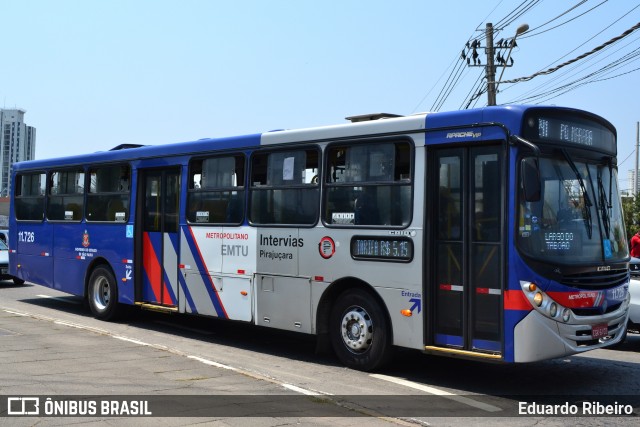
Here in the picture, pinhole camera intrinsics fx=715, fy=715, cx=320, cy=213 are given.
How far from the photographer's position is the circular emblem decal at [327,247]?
9.41 m

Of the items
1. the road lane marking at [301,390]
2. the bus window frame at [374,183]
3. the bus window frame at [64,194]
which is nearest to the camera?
the road lane marking at [301,390]

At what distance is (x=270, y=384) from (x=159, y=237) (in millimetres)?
5128

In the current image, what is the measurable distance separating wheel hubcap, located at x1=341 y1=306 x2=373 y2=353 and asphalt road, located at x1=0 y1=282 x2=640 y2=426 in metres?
0.38

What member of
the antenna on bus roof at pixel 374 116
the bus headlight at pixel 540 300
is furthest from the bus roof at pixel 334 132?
the bus headlight at pixel 540 300

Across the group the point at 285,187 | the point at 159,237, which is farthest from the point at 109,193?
the point at 285,187

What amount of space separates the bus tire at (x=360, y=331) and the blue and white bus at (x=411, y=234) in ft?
0.07

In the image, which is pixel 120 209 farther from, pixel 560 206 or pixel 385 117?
pixel 560 206

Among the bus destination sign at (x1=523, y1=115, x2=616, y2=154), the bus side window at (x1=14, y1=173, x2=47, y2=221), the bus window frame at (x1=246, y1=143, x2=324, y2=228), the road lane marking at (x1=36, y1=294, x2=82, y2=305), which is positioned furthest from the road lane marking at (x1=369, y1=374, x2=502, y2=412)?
the road lane marking at (x1=36, y1=294, x2=82, y2=305)

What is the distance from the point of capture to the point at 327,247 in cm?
948

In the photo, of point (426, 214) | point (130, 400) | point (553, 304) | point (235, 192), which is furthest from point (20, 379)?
point (553, 304)

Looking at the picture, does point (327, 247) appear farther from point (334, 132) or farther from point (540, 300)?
point (540, 300)

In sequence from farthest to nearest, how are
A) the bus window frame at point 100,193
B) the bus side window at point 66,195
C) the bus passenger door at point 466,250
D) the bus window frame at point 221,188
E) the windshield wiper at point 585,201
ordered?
the bus side window at point 66,195, the bus window frame at point 100,193, the bus window frame at point 221,188, the windshield wiper at point 585,201, the bus passenger door at point 466,250

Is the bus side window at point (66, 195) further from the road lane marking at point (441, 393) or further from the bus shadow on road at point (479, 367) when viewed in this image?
the road lane marking at point (441, 393)

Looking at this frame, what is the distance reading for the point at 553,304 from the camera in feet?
24.7
